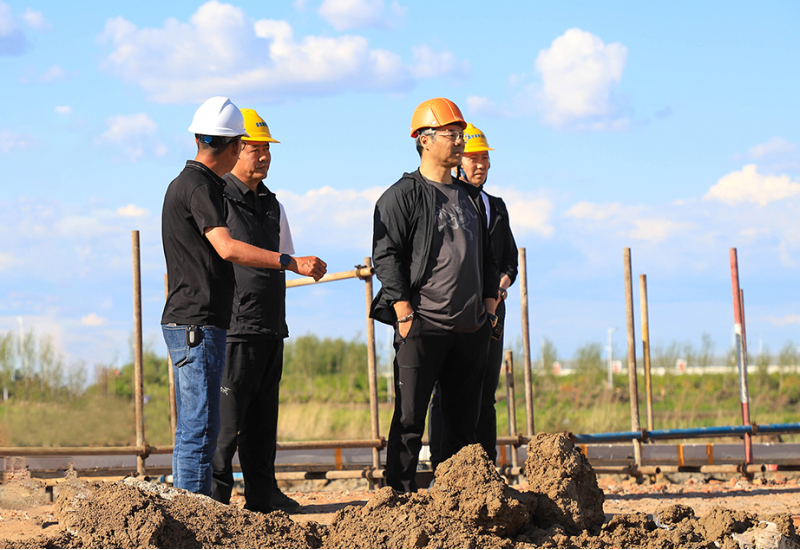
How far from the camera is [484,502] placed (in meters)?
3.35

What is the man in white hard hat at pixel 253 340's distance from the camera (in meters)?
4.50

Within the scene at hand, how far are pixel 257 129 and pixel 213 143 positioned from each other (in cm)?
86

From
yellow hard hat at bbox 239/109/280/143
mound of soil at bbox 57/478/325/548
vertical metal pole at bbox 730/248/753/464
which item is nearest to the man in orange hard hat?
yellow hard hat at bbox 239/109/280/143

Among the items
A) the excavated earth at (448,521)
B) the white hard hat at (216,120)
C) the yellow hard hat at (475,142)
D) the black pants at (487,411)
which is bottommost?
the excavated earth at (448,521)

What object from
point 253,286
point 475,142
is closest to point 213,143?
point 253,286

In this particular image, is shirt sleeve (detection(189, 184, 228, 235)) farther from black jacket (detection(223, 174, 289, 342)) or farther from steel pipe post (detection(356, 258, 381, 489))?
steel pipe post (detection(356, 258, 381, 489))

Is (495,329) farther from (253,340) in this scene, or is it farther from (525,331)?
(525,331)

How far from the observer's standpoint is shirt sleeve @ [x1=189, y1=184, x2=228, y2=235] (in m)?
3.79

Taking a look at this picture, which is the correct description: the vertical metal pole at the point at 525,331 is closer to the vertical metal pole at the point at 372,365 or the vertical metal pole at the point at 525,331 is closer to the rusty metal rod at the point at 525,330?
the rusty metal rod at the point at 525,330

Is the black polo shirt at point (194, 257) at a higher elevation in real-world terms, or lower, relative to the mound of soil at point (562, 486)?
higher

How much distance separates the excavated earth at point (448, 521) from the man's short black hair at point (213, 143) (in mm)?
1552

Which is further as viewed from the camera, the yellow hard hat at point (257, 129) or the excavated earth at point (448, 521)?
the yellow hard hat at point (257, 129)

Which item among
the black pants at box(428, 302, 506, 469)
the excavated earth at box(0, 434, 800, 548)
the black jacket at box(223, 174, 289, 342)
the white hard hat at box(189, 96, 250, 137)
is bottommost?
the excavated earth at box(0, 434, 800, 548)

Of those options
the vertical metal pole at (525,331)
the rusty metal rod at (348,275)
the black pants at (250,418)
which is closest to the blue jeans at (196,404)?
the black pants at (250,418)
